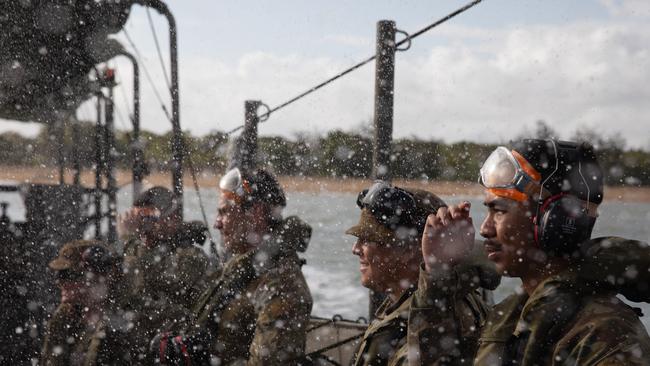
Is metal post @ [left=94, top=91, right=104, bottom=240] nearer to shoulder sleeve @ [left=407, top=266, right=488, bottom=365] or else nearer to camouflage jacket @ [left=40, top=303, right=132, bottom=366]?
camouflage jacket @ [left=40, top=303, right=132, bottom=366]

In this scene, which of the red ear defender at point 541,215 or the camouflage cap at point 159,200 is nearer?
the red ear defender at point 541,215

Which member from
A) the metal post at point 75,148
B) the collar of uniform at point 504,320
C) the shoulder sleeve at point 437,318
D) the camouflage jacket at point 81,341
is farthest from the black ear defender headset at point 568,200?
the metal post at point 75,148

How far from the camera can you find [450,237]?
2324mm

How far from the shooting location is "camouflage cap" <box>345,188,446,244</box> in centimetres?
305

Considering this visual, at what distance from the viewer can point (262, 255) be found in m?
3.89

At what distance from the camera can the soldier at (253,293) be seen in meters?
3.44

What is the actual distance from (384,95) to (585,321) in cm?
371

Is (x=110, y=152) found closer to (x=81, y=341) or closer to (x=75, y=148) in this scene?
(x=75, y=148)

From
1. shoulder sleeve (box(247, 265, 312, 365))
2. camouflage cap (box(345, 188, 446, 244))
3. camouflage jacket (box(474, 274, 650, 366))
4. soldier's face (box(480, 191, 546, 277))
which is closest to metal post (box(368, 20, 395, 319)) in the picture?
shoulder sleeve (box(247, 265, 312, 365))

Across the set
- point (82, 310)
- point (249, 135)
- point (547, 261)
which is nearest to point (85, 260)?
point (82, 310)

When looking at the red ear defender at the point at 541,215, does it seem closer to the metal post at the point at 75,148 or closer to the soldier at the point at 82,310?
the soldier at the point at 82,310

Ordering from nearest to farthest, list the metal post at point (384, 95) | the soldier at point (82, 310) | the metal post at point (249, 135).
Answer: the soldier at point (82, 310) → the metal post at point (384, 95) → the metal post at point (249, 135)

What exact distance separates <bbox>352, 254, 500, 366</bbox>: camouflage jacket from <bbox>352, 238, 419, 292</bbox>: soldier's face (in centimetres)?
16

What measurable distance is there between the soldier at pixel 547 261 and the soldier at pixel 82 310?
2.49 meters
